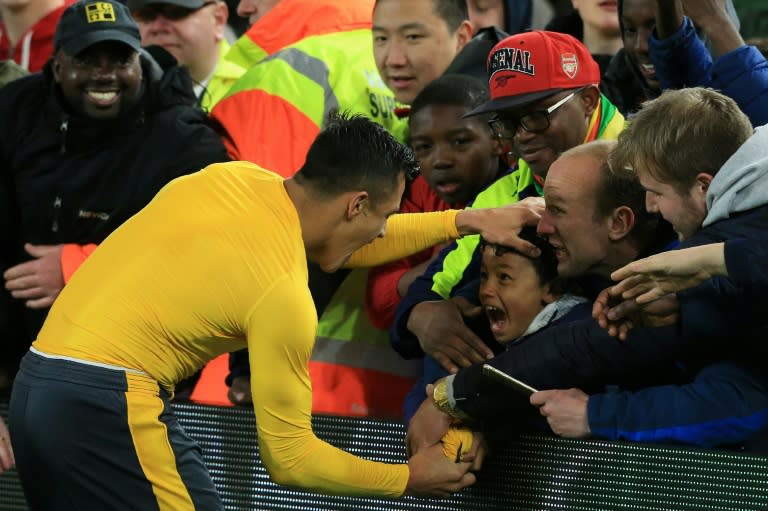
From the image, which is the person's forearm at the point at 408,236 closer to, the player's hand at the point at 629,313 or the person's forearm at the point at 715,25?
the player's hand at the point at 629,313

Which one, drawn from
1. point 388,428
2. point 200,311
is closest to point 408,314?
point 388,428

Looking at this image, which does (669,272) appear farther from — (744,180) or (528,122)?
(528,122)

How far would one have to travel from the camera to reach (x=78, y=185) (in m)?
4.94

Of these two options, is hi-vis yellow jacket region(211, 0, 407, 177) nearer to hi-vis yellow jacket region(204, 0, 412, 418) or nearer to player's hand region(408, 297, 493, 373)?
hi-vis yellow jacket region(204, 0, 412, 418)

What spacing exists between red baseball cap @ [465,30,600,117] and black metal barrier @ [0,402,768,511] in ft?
3.53

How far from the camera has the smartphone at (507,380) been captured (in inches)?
144

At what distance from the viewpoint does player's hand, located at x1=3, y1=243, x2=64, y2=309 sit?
4852 mm

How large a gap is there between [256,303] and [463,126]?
149 cm

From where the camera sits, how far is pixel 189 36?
6.17 metres

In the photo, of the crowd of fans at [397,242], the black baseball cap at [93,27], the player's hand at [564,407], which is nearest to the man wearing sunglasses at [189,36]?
the crowd of fans at [397,242]

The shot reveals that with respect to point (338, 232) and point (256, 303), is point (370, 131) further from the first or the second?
point (256, 303)

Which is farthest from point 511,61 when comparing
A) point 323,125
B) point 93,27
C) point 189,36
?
point 189,36

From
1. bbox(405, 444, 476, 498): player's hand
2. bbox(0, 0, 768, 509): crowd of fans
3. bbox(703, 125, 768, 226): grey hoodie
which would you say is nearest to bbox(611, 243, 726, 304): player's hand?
bbox(0, 0, 768, 509): crowd of fans

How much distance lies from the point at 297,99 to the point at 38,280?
1.19m
